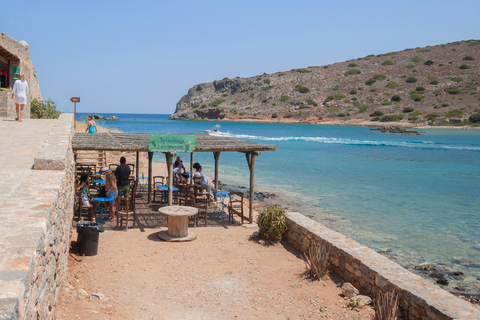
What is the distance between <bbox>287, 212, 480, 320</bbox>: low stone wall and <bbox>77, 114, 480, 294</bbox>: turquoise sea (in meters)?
2.92

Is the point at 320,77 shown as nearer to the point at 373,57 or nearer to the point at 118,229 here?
the point at 373,57

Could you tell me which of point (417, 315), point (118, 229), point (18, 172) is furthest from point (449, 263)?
point (18, 172)

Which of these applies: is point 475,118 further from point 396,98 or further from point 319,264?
point 319,264

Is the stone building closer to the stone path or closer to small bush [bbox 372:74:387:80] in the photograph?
the stone path

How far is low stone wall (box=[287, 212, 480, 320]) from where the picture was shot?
4741 millimetres

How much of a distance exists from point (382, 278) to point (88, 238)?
4.85 meters

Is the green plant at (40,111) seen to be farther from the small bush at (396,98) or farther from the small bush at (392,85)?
the small bush at (392,85)

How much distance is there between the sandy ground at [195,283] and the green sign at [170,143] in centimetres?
206

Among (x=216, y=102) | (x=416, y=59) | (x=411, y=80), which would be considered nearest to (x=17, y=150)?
(x=411, y=80)

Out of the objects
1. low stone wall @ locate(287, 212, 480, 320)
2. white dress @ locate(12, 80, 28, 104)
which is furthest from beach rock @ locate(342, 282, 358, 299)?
white dress @ locate(12, 80, 28, 104)

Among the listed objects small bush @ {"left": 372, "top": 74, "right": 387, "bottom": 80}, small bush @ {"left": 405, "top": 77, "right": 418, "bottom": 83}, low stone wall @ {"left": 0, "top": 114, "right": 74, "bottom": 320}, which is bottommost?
low stone wall @ {"left": 0, "top": 114, "right": 74, "bottom": 320}

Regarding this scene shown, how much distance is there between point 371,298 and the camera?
5.95 metres

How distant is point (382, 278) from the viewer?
568 centimetres

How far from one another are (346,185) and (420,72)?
217 feet
